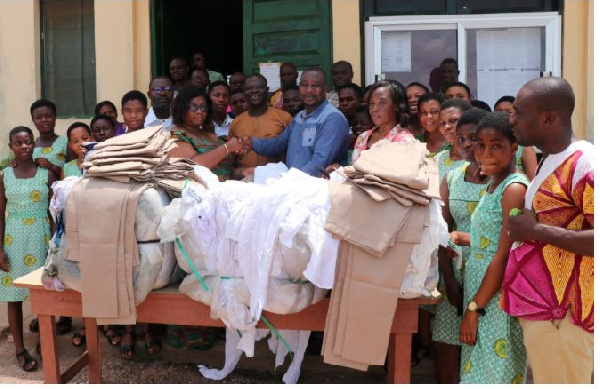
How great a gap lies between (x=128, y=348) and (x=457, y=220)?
2413 millimetres

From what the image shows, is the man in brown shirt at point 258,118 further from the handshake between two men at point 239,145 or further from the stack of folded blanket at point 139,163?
the stack of folded blanket at point 139,163

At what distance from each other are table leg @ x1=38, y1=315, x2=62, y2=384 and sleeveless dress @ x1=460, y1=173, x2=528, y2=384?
73.7 inches

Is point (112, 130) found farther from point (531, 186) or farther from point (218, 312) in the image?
point (531, 186)

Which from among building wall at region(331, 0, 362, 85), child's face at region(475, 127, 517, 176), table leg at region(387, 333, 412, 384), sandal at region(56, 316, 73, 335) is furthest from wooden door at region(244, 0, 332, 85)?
table leg at region(387, 333, 412, 384)

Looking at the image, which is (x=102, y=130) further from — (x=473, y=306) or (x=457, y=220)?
(x=473, y=306)

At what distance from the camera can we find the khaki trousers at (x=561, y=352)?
224cm

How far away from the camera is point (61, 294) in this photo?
9.29 ft

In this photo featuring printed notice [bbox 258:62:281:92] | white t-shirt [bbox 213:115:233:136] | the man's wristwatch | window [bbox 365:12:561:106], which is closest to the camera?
the man's wristwatch

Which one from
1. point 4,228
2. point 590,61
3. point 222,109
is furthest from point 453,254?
point 590,61

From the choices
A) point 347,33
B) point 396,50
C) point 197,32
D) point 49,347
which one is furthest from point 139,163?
point 197,32

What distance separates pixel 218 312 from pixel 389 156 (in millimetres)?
990

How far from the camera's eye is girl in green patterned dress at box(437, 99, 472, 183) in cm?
330

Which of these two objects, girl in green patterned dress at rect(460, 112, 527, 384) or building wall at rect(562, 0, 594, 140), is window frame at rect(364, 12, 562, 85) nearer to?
building wall at rect(562, 0, 594, 140)

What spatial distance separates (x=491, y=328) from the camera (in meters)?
2.54
